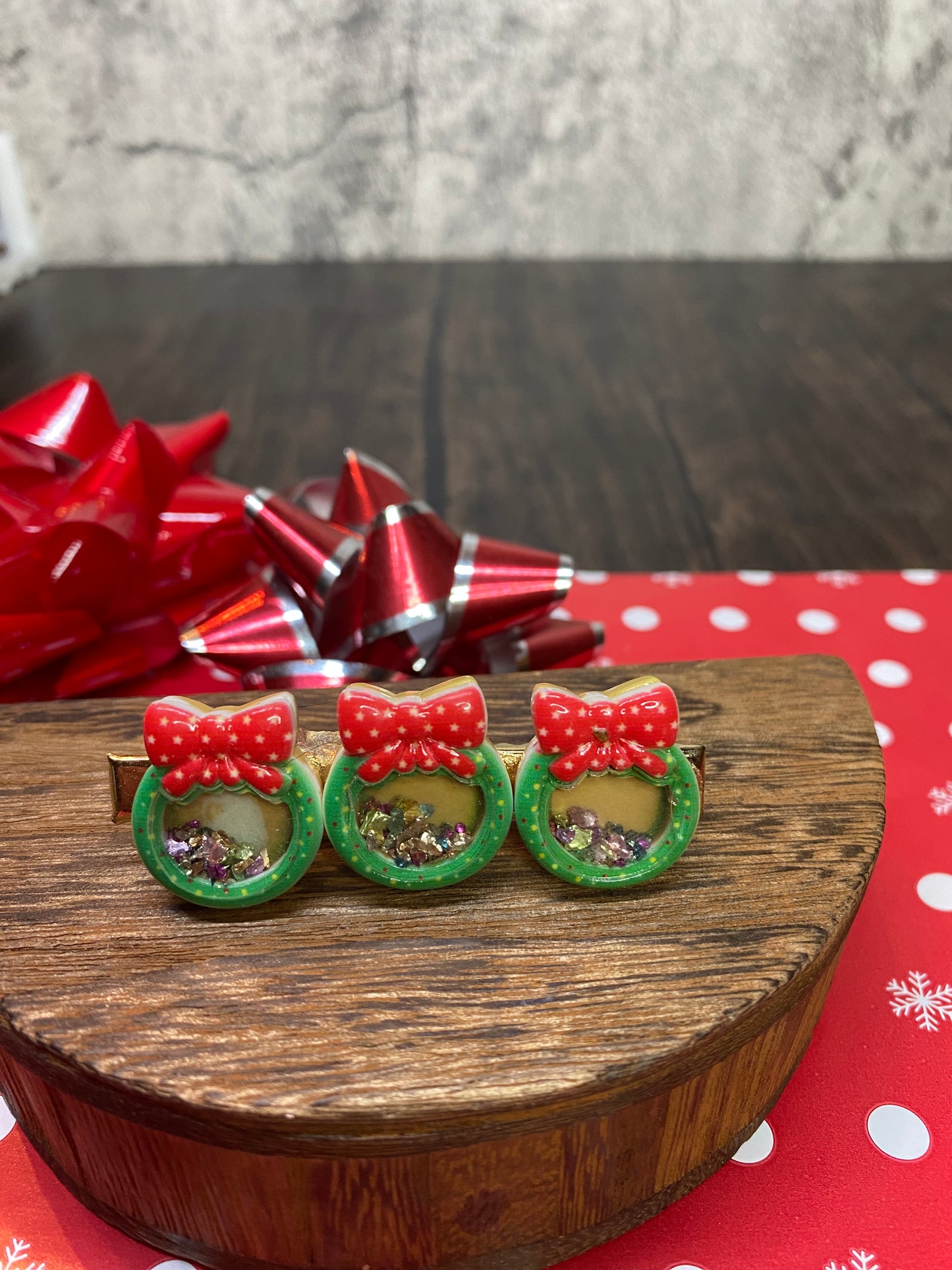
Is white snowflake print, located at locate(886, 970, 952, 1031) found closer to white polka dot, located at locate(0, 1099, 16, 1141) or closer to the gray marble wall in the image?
white polka dot, located at locate(0, 1099, 16, 1141)

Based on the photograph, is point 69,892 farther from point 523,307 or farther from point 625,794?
point 523,307

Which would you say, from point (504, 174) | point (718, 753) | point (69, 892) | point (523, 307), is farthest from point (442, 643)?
point (504, 174)

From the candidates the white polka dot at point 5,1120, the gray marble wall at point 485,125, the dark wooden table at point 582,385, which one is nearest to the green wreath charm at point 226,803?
the white polka dot at point 5,1120

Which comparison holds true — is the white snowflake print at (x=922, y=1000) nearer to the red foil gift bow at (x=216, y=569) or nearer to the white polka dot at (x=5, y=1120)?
the red foil gift bow at (x=216, y=569)

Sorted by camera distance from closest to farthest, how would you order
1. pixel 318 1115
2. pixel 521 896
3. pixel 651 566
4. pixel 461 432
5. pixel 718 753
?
pixel 318 1115
pixel 521 896
pixel 718 753
pixel 651 566
pixel 461 432

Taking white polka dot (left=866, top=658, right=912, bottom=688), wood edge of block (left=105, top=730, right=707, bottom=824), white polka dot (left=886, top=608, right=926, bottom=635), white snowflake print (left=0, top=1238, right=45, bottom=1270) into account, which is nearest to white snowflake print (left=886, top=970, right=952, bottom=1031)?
wood edge of block (left=105, top=730, right=707, bottom=824)
